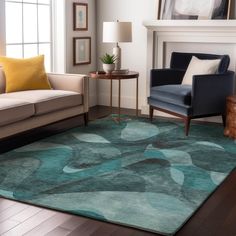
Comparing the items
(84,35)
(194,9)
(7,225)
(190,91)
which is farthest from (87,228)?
(84,35)

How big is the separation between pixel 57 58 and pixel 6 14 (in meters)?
1.00

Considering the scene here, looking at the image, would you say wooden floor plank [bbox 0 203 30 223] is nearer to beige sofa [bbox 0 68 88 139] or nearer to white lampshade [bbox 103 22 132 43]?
beige sofa [bbox 0 68 88 139]

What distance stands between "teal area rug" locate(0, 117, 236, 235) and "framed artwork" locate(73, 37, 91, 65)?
137cm

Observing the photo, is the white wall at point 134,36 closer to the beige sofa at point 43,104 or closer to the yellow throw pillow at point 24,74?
the beige sofa at point 43,104

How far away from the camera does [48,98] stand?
4.68m

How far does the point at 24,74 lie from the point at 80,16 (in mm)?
1633

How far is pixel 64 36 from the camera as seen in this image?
19.6 ft

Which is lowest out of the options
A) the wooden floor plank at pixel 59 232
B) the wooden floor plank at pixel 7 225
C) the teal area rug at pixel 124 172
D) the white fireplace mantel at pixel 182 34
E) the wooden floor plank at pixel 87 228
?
the wooden floor plank at pixel 7 225

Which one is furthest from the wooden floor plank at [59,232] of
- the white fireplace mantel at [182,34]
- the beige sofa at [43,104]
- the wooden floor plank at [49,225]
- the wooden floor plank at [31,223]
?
the white fireplace mantel at [182,34]

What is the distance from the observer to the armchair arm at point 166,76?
5539 millimetres

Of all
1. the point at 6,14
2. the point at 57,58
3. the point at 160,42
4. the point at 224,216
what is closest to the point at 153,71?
the point at 160,42

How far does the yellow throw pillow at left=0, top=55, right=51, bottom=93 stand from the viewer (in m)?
4.83

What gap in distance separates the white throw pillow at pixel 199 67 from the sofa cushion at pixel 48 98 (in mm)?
1313

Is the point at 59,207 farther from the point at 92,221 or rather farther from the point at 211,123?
the point at 211,123
